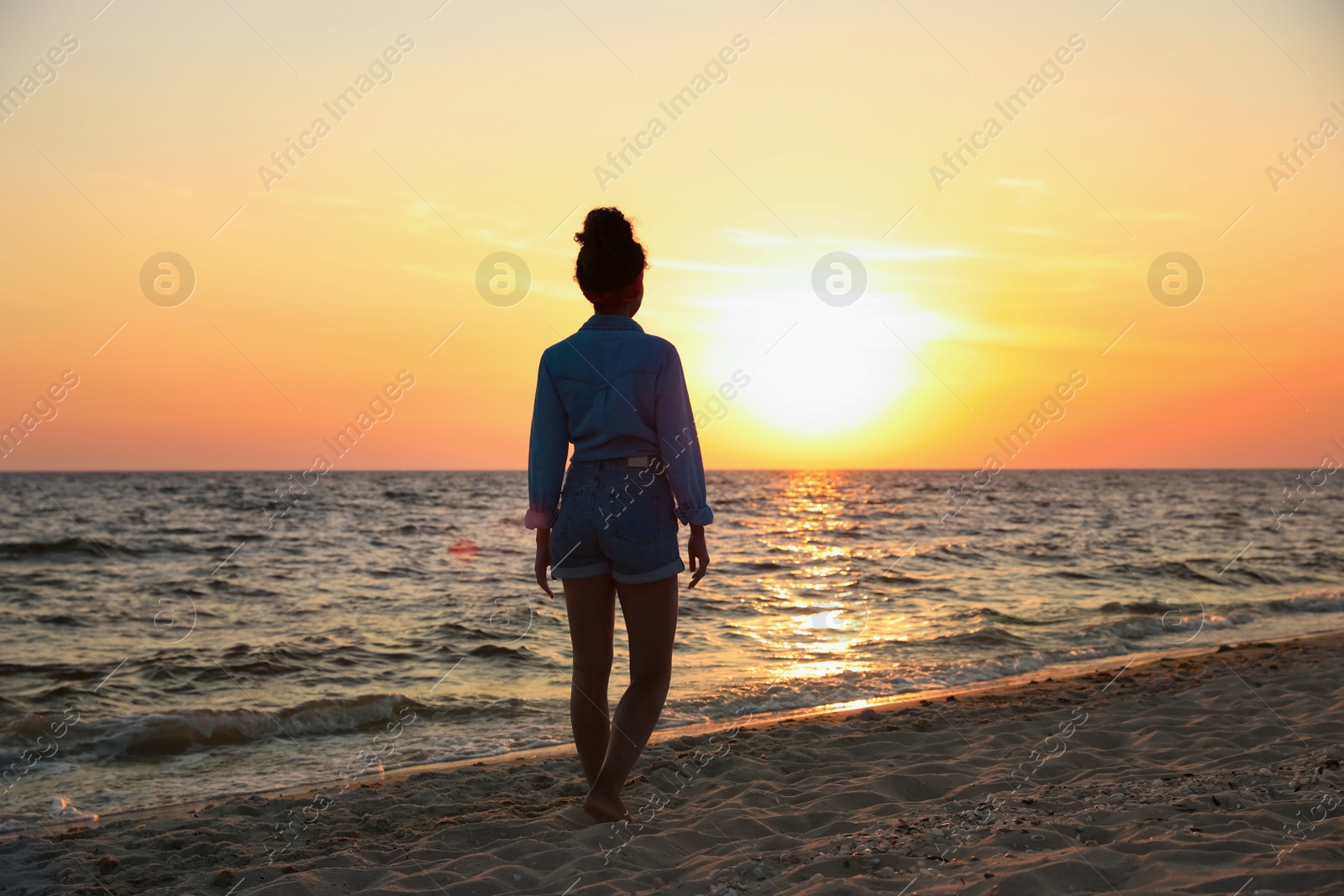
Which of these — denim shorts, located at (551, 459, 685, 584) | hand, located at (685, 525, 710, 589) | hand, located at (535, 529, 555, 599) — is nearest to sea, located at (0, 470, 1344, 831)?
hand, located at (535, 529, 555, 599)

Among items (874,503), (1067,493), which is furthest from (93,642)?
(1067,493)

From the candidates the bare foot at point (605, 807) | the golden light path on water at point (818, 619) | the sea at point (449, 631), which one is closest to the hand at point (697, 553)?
the bare foot at point (605, 807)

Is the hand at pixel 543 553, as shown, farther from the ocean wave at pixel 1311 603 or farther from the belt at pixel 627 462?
the ocean wave at pixel 1311 603

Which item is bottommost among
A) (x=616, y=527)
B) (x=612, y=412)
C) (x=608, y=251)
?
(x=616, y=527)

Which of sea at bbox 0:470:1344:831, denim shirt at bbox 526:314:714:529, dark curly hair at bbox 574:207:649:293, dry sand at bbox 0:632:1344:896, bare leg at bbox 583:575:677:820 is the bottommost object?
sea at bbox 0:470:1344:831

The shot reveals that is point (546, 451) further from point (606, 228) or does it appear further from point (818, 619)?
point (818, 619)

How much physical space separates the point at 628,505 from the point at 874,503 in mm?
39286

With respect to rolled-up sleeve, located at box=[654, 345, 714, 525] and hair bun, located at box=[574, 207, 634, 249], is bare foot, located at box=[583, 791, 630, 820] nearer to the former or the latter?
rolled-up sleeve, located at box=[654, 345, 714, 525]

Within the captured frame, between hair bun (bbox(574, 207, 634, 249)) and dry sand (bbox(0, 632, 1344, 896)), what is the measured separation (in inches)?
87.8

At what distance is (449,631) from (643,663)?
23.2 feet

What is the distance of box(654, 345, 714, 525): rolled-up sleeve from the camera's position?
2.99 m

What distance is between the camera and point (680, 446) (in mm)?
3016

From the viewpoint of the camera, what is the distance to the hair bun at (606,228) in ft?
10.3

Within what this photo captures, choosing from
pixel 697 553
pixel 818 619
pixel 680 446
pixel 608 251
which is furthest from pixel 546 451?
pixel 818 619
